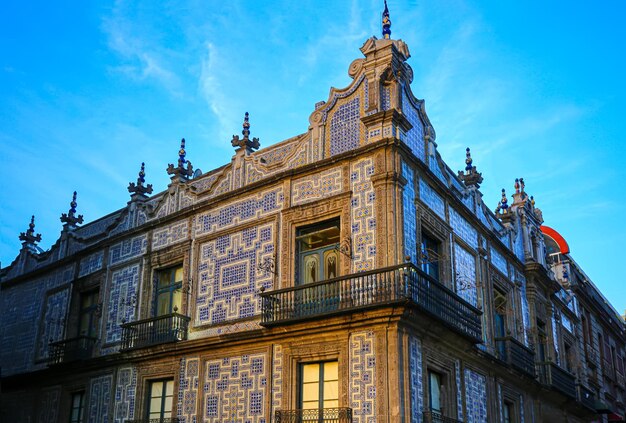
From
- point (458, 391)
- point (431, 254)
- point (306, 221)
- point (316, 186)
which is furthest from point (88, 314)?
point (458, 391)

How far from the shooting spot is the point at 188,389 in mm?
18844

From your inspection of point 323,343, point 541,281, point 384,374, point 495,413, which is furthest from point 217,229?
point 541,281

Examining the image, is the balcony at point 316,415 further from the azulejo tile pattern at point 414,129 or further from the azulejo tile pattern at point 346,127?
the azulejo tile pattern at point 414,129

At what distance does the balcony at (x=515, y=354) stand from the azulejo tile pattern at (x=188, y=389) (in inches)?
332

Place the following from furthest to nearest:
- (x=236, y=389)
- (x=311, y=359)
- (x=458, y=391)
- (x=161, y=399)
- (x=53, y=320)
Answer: (x=53, y=320), (x=161, y=399), (x=236, y=389), (x=458, y=391), (x=311, y=359)

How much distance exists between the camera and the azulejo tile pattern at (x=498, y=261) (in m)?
22.4

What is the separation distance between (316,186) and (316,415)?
5522 mm

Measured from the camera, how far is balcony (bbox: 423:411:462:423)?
608 inches

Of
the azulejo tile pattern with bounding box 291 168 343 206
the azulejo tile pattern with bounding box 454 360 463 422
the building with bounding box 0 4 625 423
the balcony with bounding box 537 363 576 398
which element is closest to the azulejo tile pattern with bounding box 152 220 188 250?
the building with bounding box 0 4 625 423

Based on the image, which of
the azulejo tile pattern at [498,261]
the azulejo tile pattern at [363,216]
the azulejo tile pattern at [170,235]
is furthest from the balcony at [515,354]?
the azulejo tile pattern at [170,235]

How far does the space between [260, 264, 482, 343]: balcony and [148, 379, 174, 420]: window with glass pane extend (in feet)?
13.6

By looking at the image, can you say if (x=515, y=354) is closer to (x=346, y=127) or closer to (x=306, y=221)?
(x=306, y=221)

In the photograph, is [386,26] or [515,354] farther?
[515,354]

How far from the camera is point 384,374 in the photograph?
14969 mm
